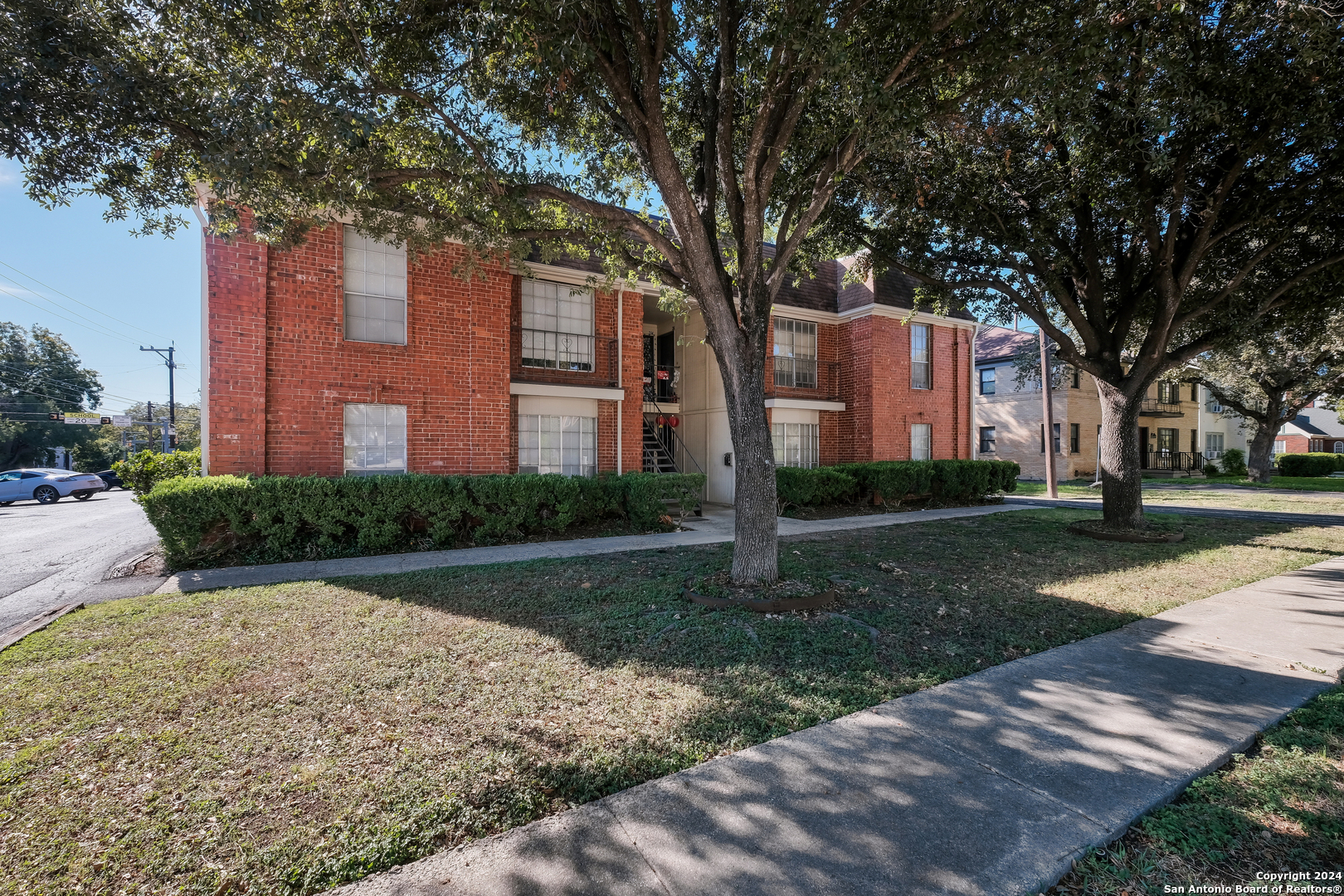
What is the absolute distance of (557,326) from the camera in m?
12.0

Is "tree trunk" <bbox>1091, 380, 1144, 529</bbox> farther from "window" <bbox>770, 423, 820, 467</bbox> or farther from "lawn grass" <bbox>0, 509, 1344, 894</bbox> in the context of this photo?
"window" <bbox>770, 423, 820, 467</bbox>

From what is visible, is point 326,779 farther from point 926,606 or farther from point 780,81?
point 780,81

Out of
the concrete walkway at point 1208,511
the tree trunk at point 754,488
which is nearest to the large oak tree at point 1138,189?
the tree trunk at point 754,488

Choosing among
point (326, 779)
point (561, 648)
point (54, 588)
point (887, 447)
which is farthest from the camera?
point (887, 447)

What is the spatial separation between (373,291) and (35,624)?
21.3ft

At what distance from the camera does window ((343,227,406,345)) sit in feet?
31.5

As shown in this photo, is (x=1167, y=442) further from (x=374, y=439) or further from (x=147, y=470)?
(x=147, y=470)

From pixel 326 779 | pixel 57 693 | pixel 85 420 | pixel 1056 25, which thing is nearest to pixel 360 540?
pixel 57 693

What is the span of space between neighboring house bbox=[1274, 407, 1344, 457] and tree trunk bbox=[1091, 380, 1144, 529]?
62.5 m

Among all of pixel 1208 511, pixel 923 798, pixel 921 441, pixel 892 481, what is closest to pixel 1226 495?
pixel 1208 511

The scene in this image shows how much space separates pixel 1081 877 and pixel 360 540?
8799 mm

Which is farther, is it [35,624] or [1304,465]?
[1304,465]

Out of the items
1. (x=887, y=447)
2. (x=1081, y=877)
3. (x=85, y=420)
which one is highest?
(x=85, y=420)

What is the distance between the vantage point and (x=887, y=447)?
52.1 ft
